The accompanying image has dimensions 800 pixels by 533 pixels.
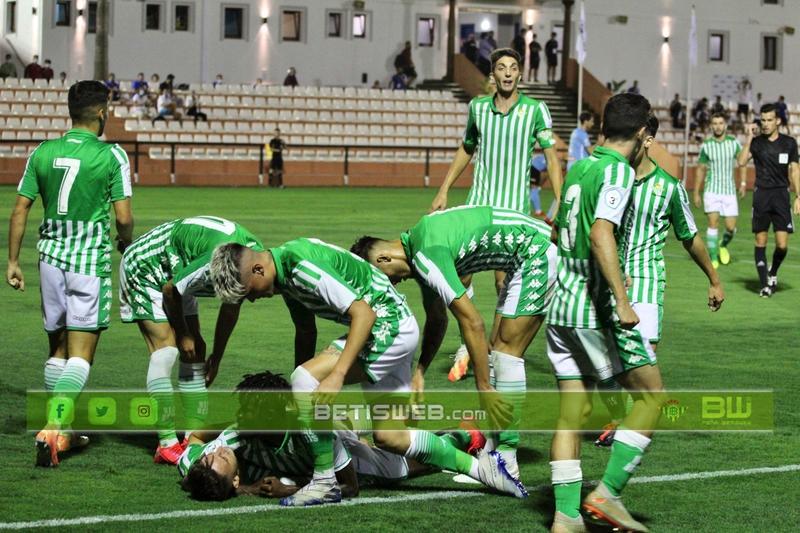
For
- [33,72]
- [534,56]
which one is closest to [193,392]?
[33,72]

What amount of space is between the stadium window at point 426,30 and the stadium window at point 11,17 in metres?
15.8

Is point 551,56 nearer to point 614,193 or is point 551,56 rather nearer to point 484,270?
point 484,270

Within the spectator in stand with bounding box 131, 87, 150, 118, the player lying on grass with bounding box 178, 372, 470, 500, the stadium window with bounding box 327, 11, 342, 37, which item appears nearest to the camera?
the player lying on grass with bounding box 178, 372, 470, 500

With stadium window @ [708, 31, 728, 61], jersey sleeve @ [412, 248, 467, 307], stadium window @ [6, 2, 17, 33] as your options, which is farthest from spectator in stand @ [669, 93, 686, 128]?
jersey sleeve @ [412, 248, 467, 307]

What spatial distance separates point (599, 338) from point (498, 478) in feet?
3.78

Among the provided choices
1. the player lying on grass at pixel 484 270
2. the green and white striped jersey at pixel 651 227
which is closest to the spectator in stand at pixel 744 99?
the green and white striped jersey at pixel 651 227

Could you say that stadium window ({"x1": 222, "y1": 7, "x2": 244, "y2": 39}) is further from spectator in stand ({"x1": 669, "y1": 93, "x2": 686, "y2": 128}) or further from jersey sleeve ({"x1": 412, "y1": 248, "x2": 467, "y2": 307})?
jersey sleeve ({"x1": 412, "y1": 248, "x2": 467, "y2": 307})

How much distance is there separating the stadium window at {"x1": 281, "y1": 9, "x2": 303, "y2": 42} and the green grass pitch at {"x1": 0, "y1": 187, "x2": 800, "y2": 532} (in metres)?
37.1

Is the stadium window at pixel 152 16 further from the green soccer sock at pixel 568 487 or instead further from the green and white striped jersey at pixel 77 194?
the green soccer sock at pixel 568 487

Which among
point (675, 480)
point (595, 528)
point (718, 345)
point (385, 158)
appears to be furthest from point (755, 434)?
point (385, 158)

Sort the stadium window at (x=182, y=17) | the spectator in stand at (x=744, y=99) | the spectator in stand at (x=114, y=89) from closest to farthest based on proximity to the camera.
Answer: the spectator in stand at (x=114, y=89) < the stadium window at (x=182, y=17) < the spectator in stand at (x=744, y=99)

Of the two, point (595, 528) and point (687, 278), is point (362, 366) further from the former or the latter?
point (687, 278)

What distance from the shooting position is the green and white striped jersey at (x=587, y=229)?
6.10m

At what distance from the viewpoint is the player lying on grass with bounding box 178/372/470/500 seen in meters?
6.84
